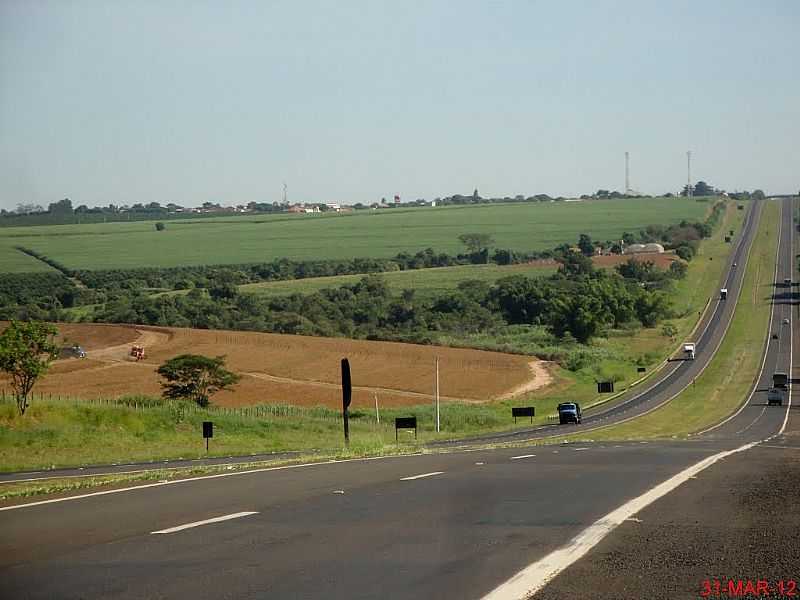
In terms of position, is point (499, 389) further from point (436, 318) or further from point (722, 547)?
point (722, 547)

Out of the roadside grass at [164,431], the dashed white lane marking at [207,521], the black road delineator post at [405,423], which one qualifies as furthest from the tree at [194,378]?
the dashed white lane marking at [207,521]

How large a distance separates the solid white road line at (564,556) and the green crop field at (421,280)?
126 metres

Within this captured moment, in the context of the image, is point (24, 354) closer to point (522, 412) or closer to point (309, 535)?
point (522, 412)

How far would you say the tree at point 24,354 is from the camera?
5462 centimetres

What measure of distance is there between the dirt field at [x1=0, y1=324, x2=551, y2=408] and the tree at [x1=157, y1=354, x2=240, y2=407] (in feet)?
3.37

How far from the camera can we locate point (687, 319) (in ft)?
436

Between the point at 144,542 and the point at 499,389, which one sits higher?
Answer: the point at 144,542

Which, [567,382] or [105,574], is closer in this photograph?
[105,574]

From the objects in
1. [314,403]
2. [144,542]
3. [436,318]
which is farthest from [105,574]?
[436,318]

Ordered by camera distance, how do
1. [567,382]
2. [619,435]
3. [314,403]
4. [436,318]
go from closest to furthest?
1. [619,435]
2. [314,403]
3. [567,382]
4. [436,318]

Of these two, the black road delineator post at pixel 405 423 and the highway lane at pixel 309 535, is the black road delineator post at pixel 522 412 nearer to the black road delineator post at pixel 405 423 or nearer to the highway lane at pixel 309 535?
the black road delineator post at pixel 405 423

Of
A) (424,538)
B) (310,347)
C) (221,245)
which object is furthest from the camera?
(221,245)

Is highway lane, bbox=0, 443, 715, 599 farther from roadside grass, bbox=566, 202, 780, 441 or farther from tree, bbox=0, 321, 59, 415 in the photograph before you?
tree, bbox=0, 321, 59, 415

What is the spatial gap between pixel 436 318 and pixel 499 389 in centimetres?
4405
